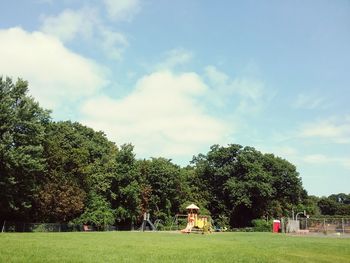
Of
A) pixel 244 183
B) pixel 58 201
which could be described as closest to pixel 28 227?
pixel 58 201

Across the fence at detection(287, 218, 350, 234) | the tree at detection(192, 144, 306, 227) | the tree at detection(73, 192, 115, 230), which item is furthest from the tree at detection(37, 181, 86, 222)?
the tree at detection(192, 144, 306, 227)

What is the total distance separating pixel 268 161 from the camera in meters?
94.5

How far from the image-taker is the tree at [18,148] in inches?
1935

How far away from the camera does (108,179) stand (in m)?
72.2

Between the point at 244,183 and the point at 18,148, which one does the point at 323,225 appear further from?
the point at 18,148

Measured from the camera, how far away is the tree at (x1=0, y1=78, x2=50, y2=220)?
49.2m

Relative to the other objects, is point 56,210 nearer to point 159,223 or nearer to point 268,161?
point 159,223

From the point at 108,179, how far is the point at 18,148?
24019 millimetres

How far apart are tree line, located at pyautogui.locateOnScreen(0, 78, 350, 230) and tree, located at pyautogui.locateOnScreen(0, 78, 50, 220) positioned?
4.5 inches

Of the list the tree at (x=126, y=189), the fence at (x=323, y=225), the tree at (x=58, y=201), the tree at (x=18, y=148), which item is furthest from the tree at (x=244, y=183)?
the tree at (x=18, y=148)

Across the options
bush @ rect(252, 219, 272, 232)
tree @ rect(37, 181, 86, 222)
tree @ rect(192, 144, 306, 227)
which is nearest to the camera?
tree @ rect(37, 181, 86, 222)

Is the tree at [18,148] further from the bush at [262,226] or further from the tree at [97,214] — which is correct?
the bush at [262,226]

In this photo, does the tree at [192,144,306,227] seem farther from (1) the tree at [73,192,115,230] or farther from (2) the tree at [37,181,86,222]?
(2) the tree at [37,181,86,222]

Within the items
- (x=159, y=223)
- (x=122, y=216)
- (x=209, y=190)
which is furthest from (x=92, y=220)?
(x=209, y=190)
